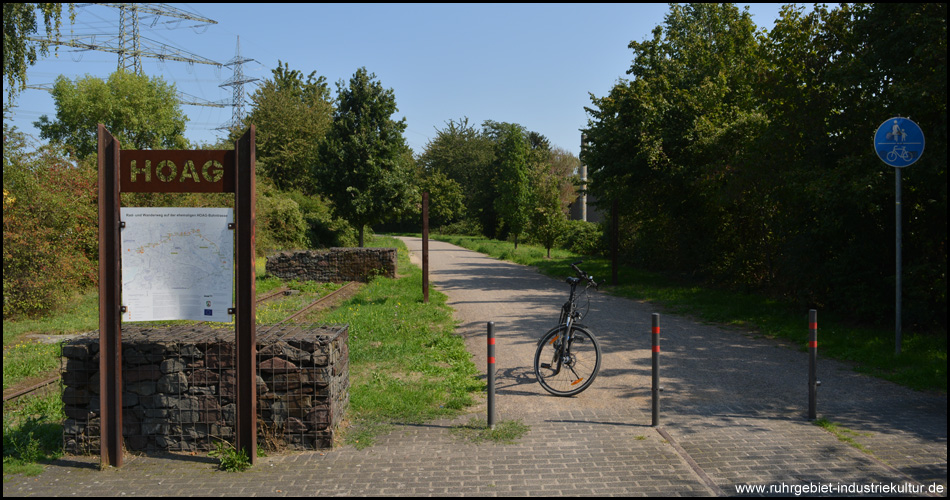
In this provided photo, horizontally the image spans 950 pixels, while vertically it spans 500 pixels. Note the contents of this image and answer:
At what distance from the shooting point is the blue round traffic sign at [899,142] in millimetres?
8633

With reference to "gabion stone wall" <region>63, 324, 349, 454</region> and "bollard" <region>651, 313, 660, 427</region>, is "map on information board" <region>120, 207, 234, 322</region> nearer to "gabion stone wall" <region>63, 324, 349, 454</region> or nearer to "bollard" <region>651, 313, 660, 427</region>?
"gabion stone wall" <region>63, 324, 349, 454</region>

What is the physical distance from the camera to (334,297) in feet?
59.9

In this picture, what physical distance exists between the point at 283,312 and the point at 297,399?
983 cm

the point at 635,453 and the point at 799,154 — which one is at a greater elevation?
the point at 799,154

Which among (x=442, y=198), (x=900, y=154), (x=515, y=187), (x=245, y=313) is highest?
(x=442, y=198)

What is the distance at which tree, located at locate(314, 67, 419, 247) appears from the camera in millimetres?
29750

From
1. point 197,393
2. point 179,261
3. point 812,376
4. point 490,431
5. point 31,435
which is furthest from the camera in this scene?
point 812,376

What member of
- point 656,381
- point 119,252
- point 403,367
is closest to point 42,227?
point 403,367

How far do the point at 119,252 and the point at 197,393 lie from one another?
1.37 metres

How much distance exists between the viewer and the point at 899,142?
8727 millimetres

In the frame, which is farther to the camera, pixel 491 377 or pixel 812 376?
pixel 812 376

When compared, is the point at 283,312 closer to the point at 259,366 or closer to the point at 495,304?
the point at 495,304

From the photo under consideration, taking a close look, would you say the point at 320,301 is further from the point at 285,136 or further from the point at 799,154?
the point at 285,136

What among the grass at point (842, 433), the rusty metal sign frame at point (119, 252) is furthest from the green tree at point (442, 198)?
the rusty metal sign frame at point (119, 252)
